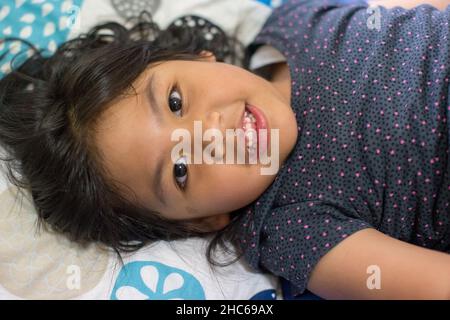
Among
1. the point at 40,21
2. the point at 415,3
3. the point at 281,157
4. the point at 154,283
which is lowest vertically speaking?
the point at 154,283

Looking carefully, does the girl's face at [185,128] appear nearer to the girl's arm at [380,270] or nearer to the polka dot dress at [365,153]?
the polka dot dress at [365,153]

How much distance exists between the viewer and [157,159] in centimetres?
99

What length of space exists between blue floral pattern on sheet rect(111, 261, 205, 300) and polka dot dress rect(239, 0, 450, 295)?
0.14 metres

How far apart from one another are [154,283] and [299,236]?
298 mm

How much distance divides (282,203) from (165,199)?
0.24 m

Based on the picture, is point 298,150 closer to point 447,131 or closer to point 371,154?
point 371,154

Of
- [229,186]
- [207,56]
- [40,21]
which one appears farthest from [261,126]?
[40,21]

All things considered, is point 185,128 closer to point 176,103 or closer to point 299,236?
point 176,103

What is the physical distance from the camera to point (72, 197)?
3.48 ft

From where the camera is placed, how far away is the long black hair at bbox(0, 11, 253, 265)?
1.04 metres

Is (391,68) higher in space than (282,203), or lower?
higher
